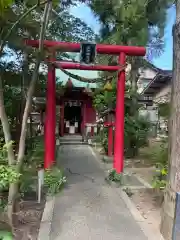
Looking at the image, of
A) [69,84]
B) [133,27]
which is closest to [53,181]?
[133,27]

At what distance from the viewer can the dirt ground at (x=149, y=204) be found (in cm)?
547

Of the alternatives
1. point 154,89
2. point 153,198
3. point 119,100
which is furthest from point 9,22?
point 154,89

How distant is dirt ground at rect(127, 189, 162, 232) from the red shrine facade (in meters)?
11.0

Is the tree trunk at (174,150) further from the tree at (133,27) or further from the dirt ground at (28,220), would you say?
the tree at (133,27)

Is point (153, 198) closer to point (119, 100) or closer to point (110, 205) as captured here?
point (110, 205)

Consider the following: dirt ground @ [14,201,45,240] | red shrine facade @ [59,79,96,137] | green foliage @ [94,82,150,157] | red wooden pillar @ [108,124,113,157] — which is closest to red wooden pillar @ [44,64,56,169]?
dirt ground @ [14,201,45,240]

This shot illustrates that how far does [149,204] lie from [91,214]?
5.73ft

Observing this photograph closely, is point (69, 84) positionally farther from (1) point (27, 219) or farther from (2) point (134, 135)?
(1) point (27, 219)

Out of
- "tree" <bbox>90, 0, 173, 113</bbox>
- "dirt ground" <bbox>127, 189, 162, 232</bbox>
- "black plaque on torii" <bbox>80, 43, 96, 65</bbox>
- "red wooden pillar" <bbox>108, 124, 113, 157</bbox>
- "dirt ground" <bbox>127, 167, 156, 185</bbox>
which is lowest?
"dirt ground" <bbox>127, 189, 162, 232</bbox>

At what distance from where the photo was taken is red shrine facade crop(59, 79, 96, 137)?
745 inches

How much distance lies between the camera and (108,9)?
14.1 meters

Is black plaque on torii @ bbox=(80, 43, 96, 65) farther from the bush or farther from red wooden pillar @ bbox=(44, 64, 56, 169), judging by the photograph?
the bush

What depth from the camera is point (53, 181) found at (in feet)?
23.2

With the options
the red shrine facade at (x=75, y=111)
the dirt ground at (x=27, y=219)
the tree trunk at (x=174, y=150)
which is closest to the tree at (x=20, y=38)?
the dirt ground at (x=27, y=219)
